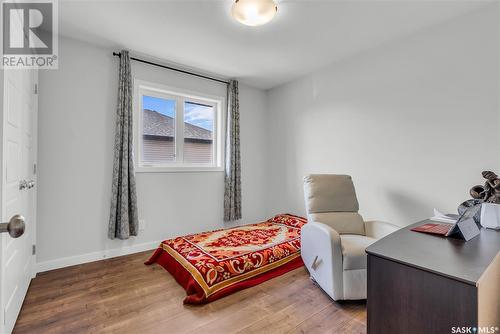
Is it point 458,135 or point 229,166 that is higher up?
point 458,135

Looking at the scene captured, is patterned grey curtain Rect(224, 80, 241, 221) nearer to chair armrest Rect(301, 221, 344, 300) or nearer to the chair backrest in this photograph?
the chair backrest

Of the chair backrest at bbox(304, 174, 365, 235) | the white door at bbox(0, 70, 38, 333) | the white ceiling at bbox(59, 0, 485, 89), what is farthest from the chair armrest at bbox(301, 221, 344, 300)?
the white door at bbox(0, 70, 38, 333)

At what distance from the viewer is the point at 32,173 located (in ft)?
7.30

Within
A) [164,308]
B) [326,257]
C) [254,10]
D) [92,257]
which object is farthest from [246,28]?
[92,257]

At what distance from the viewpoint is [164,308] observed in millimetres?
1818

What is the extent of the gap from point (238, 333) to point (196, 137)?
270 centimetres

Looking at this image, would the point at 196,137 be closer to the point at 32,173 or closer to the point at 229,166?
the point at 229,166

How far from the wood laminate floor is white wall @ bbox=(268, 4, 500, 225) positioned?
55.7 inches

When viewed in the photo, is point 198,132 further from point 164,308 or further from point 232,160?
point 164,308

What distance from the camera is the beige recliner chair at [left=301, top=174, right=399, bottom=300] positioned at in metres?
1.82

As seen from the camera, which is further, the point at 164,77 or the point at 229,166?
the point at 229,166

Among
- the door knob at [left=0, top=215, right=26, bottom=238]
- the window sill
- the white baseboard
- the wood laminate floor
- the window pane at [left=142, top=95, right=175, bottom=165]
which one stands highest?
the window pane at [left=142, top=95, right=175, bottom=165]

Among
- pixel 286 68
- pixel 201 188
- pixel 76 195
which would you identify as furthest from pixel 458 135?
pixel 76 195

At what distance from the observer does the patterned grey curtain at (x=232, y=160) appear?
3.71m
